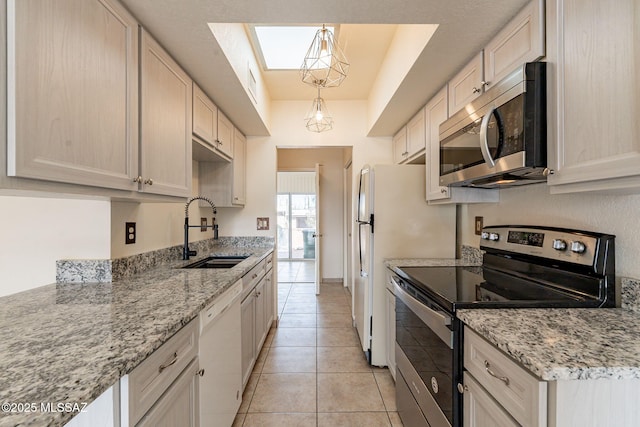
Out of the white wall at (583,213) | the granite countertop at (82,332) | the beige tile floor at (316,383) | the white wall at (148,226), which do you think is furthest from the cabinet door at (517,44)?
the beige tile floor at (316,383)

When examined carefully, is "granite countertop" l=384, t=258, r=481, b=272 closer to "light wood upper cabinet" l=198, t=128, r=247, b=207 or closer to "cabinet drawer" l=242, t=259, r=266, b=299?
"cabinet drawer" l=242, t=259, r=266, b=299

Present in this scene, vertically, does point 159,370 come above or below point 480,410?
above

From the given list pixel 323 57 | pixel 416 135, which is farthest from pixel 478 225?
pixel 323 57

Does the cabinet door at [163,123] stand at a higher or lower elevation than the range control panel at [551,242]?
higher

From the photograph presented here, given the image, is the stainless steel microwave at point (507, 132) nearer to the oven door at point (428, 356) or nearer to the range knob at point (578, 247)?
the range knob at point (578, 247)

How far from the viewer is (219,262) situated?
2.41m

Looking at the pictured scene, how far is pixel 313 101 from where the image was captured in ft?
10.6

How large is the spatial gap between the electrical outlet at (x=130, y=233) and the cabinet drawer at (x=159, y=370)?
847 mm

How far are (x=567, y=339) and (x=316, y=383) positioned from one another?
1.77 m

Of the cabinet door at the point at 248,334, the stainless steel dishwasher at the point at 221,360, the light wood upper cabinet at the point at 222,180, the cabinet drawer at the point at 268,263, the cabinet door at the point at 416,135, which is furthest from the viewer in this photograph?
the light wood upper cabinet at the point at 222,180

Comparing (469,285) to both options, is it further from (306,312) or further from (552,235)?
(306,312)

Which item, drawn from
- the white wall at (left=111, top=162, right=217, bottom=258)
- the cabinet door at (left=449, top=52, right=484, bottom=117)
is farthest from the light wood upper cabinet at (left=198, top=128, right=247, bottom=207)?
the cabinet door at (left=449, top=52, right=484, bottom=117)

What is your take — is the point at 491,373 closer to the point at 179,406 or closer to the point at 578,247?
the point at 578,247

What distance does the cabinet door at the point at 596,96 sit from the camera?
82 cm
